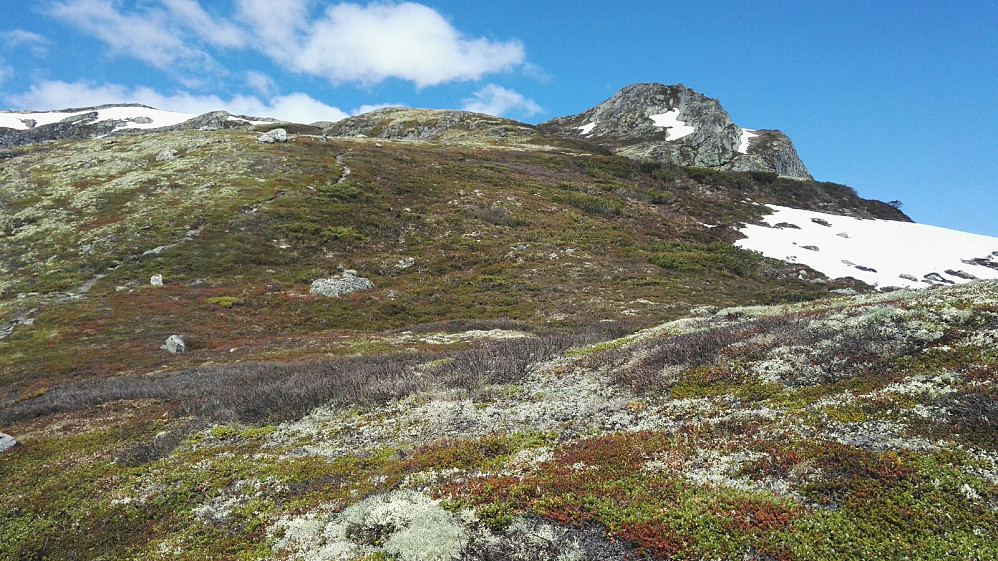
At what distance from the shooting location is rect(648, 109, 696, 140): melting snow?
120 metres

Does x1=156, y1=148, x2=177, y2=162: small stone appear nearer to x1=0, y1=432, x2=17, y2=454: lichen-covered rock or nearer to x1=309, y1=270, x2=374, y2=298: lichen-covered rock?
x1=309, y1=270, x2=374, y2=298: lichen-covered rock

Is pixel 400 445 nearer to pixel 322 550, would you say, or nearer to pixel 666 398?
pixel 322 550

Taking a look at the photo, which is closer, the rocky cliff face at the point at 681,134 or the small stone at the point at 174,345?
the small stone at the point at 174,345

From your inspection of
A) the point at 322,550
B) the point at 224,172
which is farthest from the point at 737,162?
the point at 322,550

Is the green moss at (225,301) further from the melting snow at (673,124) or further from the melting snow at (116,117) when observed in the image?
the melting snow at (116,117)

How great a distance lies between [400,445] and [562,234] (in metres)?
42.4

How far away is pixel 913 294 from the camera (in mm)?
15703

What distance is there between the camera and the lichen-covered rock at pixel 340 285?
127 feet

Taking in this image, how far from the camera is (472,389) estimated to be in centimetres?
1456

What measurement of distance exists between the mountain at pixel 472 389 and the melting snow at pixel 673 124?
7445 centimetres

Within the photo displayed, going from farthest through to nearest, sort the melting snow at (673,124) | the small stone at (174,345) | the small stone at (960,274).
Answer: the melting snow at (673,124), the small stone at (960,274), the small stone at (174,345)

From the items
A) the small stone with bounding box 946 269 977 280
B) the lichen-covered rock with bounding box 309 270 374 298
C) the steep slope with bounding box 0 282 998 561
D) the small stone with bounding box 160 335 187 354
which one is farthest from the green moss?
the small stone with bounding box 946 269 977 280

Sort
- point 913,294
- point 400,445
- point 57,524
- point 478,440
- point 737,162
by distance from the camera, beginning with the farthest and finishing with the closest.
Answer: point 737,162 < point 913,294 < point 400,445 < point 478,440 < point 57,524

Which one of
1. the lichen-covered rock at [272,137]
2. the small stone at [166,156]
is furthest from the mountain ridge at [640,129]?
the small stone at [166,156]
